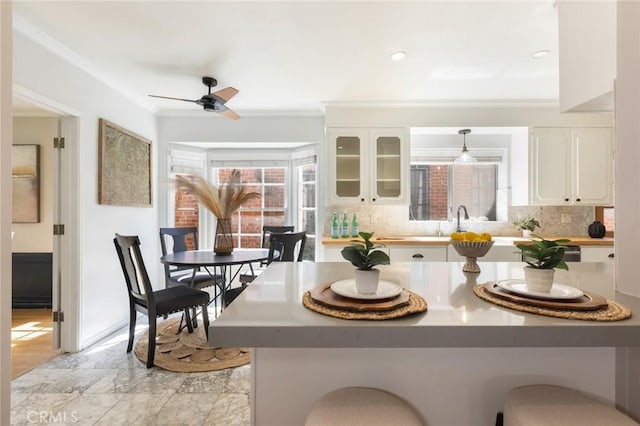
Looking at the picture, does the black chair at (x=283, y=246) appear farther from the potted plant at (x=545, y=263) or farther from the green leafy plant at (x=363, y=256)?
the potted plant at (x=545, y=263)

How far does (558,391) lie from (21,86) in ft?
10.7

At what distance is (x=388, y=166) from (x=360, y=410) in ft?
9.83

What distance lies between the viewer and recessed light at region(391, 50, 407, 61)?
2.40 metres

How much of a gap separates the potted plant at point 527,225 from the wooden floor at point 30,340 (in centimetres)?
476

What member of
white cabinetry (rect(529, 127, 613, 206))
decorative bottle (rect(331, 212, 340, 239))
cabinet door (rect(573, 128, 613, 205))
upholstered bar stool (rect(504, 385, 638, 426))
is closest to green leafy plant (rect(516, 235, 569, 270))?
upholstered bar stool (rect(504, 385, 638, 426))

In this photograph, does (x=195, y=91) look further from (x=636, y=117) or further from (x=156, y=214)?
(x=636, y=117)

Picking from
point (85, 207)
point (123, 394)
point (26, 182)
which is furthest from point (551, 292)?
point (26, 182)

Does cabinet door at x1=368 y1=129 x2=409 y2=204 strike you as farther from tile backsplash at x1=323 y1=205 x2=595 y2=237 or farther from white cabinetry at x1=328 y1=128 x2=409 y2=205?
tile backsplash at x1=323 y1=205 x2=595 y2=237

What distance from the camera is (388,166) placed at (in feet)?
11.8

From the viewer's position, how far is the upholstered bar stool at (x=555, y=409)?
2.67ft

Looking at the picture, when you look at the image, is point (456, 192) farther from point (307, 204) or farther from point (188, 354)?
point (188, 354)

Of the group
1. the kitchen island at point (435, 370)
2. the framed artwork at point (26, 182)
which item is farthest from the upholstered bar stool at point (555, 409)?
the framed artwork at point (26, 182)

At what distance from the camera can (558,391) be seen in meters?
0.94

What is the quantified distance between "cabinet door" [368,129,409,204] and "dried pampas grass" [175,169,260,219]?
145 centimetres
